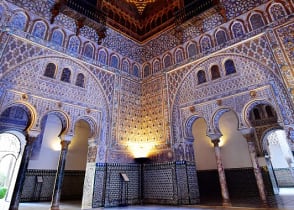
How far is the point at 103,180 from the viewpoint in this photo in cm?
698

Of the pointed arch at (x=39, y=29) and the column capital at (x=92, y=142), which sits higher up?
the pointed arch at (x=39, y=29)

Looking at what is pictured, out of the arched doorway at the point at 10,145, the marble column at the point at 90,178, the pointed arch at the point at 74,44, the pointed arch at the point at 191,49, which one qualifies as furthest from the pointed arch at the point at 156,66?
the arched doorway at the point at 10,145

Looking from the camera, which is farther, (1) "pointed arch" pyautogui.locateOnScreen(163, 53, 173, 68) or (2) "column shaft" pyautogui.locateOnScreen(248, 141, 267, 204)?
(1) "pointed arch" pyautogui.locateOnScreen(163, 53, 173, 68)

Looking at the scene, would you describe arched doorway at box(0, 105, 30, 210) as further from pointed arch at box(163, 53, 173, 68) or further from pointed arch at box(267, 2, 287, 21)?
pointed arch at box(267, 2, 287, 21)

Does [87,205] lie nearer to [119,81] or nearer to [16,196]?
[16,196]

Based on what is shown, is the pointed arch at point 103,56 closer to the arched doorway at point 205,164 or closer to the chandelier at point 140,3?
the chandelier at point 140,3

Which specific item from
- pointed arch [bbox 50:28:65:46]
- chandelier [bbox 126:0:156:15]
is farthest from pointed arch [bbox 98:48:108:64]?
chandelier [bbox 126:0:156:15]

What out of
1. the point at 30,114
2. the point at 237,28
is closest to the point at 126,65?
the point at 30,114

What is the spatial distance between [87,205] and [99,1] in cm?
848

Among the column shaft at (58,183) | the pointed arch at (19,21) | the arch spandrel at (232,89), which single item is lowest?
the column shaft at (58,183)

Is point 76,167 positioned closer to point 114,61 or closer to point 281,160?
point 114,61

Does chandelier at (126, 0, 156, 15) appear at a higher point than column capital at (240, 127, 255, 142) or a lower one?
higher

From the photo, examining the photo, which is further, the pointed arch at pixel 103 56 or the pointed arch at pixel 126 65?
the pointed arch at pixel 126 65

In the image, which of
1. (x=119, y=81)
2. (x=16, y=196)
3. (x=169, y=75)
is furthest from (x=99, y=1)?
(x=16, y=196)
